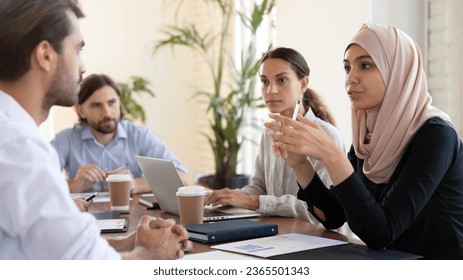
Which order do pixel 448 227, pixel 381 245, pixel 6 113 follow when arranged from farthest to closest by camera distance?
pixel 448 227 → pixel 381 245 → pixel 6 113

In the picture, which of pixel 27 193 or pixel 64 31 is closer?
pixel 27 193

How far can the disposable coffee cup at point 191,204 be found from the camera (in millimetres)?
1735

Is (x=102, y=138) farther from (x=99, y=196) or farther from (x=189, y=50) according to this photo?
(x=189, y=50)

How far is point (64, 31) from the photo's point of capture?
1.21m

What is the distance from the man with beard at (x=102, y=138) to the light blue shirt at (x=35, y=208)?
2.12 meters

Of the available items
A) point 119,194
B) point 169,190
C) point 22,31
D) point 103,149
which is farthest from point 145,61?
point 22,31

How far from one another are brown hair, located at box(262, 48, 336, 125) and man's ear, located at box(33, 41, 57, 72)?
1.53 metres

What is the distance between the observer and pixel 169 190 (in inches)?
77.2

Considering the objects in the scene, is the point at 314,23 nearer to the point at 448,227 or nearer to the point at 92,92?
the point at 92,92

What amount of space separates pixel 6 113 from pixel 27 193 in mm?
196

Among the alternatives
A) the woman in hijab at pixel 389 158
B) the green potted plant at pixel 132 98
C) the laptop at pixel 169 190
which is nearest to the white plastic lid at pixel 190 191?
Answer: the laptop at pixel 169 190

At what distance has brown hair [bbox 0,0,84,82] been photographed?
1.16 metres
